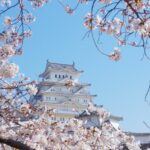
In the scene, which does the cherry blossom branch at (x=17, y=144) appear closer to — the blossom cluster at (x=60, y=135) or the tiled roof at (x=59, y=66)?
the blossom cluster at (x=60, y=135)

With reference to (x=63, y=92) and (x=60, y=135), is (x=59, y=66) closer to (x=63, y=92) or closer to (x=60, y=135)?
(x=63, y=92)

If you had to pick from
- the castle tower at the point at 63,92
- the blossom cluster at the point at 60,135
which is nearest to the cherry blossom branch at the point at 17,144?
the blossom cluster at the point at 60,135

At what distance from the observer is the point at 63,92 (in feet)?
212

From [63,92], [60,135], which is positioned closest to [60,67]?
[63,92]

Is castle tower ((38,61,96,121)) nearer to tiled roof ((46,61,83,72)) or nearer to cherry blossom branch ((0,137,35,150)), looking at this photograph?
tiled roof ((46,61,83,72))

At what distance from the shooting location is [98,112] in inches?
549

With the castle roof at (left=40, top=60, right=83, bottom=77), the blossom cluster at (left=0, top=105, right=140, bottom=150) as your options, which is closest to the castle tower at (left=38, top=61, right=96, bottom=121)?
the castle roof at (left=40, top=60, right=83, bottom=77)

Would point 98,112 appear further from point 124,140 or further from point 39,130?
point 39,130

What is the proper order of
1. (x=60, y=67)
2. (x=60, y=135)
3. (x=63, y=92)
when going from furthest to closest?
(x=60, y=67) < (x=63, y=92) < (x=60, y=135)

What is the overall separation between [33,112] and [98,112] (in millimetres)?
4203

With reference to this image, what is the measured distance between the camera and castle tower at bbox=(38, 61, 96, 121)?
59500mm

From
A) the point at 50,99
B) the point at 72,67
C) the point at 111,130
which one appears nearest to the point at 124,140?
the point at 111,130

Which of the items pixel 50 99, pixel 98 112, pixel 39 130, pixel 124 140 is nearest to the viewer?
pixel 39 130

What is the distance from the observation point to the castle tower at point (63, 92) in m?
59.5
